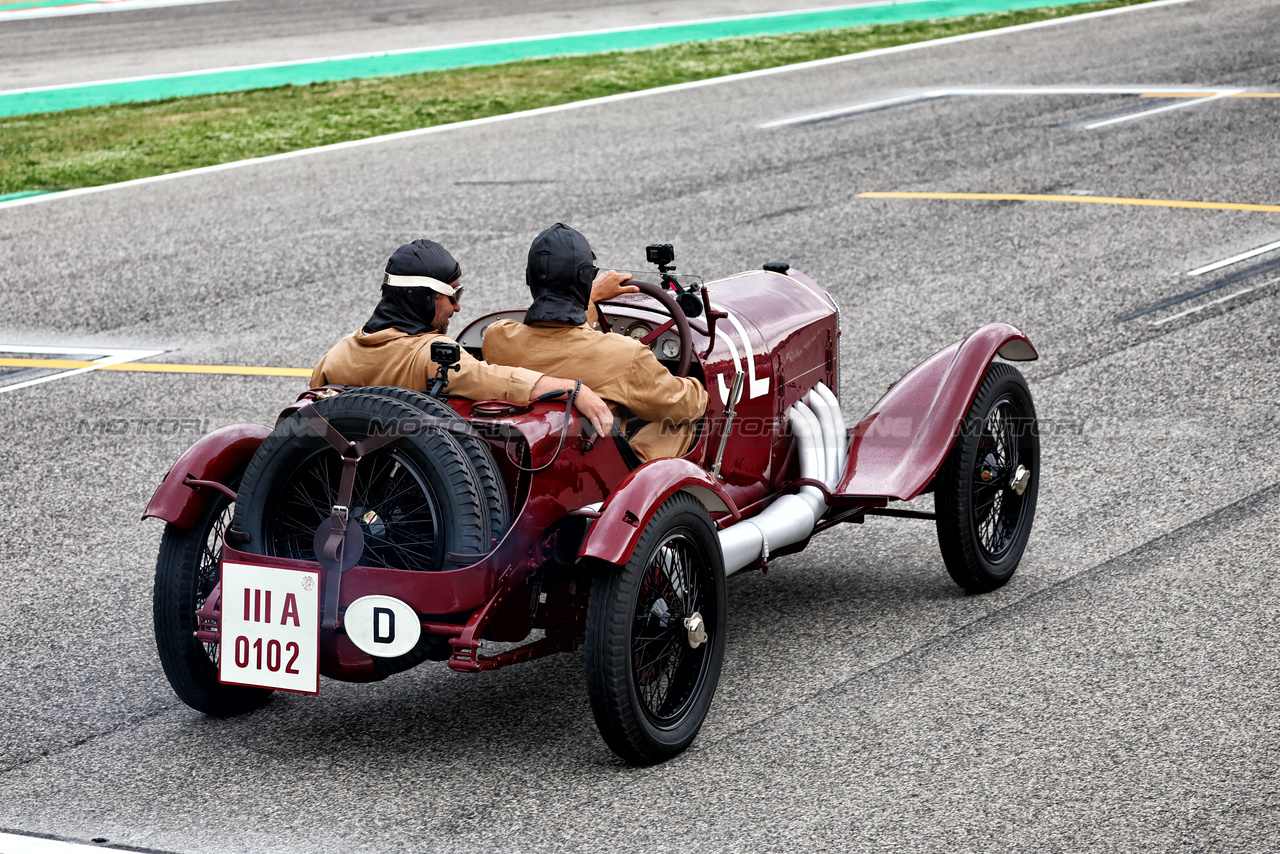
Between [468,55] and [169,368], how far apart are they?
1355 centimetres

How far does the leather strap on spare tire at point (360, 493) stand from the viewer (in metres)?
4.60

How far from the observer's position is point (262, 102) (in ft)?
61.4

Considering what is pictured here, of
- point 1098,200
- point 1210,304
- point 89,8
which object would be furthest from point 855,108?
point 89,8

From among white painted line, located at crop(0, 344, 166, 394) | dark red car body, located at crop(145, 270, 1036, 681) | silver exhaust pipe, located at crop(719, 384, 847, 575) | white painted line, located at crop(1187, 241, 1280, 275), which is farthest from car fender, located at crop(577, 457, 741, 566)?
white painted line, located at crop(1187, 241, 1280, 275)

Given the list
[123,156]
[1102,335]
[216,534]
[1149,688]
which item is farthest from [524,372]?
[123,156]

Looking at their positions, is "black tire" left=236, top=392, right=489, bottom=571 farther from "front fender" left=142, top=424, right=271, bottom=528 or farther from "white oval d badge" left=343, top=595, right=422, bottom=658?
"front fender" left=142, top=424, right=271, bottom=528

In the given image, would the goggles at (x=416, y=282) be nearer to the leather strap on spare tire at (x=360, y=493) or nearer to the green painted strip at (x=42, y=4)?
the leather strap on spare tire at (x=360, y=493)

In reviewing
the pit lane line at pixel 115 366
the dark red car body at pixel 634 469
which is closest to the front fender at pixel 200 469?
the dark red car body at pixel 634 469

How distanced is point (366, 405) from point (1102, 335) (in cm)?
613

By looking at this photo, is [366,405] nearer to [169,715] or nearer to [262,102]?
[169,715]

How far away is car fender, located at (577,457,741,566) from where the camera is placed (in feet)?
15.1

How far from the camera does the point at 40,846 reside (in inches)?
174

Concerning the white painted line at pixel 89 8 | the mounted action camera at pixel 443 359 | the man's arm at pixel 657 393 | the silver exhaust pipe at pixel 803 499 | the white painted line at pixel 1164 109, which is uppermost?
the white painted line at pixel 89 8

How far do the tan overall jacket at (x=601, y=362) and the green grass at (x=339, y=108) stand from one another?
11.1 m
